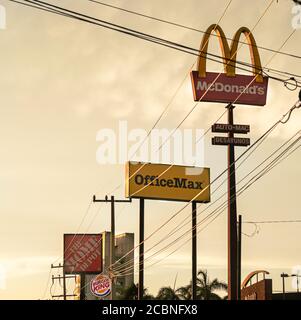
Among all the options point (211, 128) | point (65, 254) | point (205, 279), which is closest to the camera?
point (211, 128)

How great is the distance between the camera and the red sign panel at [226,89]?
4248cm

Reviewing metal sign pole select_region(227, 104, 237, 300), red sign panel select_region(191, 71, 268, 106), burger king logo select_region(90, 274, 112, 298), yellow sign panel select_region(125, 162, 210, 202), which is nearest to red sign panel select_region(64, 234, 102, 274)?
burger king logo select_region(90, 274, 112, 298)

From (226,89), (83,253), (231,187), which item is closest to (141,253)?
(226,89)

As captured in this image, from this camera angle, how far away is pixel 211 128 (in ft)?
123

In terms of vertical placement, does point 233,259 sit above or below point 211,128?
below

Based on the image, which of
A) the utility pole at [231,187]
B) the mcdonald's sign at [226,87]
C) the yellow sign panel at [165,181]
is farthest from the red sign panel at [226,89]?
the yellow sign panel at [165,181]

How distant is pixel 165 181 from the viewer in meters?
79.1

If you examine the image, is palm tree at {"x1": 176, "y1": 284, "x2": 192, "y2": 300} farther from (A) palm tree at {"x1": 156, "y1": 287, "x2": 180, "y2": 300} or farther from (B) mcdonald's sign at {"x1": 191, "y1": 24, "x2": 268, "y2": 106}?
(B) mcdonald's sign at {"x1": 191, "y1": 24, "x2": 268, "y2": 106}

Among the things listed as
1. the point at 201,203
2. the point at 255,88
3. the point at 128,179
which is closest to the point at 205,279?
the point at 201,203

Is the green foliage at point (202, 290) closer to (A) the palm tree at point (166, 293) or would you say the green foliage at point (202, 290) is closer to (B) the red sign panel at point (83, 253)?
(A) the palm tree at point (166, 293)

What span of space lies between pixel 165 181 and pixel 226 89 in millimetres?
35773
